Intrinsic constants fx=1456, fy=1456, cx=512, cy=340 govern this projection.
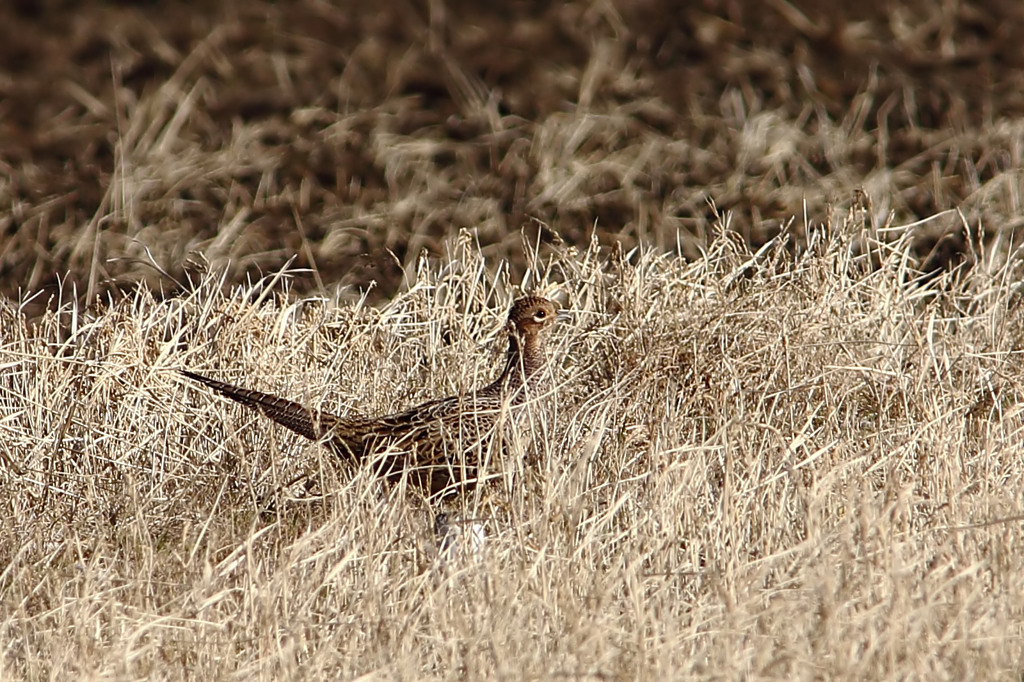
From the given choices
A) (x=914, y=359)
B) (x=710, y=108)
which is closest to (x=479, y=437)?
(x=914, y=359)

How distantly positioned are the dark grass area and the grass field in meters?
0.03

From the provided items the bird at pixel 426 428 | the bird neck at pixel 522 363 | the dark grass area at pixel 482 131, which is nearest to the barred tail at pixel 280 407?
the bird at pixel 426 428

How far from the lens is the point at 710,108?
31.5ft

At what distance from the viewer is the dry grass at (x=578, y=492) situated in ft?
12.1

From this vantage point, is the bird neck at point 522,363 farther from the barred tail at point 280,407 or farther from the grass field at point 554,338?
the barred tail at point 280,407

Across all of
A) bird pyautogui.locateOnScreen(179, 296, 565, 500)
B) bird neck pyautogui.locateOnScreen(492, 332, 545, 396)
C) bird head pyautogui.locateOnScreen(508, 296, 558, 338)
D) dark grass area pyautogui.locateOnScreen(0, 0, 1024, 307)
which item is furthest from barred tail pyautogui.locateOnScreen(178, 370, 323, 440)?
dark grass area pyautogui.locateOnScreen(0, 0, 1024, 307)

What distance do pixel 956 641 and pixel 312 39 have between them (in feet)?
25.5

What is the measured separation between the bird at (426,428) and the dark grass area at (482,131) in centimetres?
225

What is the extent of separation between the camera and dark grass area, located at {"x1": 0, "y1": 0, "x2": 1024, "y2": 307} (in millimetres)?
8094

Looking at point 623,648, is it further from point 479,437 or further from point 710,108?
point 710,108

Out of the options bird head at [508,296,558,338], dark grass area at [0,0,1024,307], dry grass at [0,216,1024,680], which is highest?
dark grass area at [0,0,1024,307]

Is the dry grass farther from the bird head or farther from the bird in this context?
the bird head

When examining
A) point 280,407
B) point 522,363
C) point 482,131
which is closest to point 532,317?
point 522,363

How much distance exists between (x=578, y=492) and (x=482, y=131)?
5316mm
